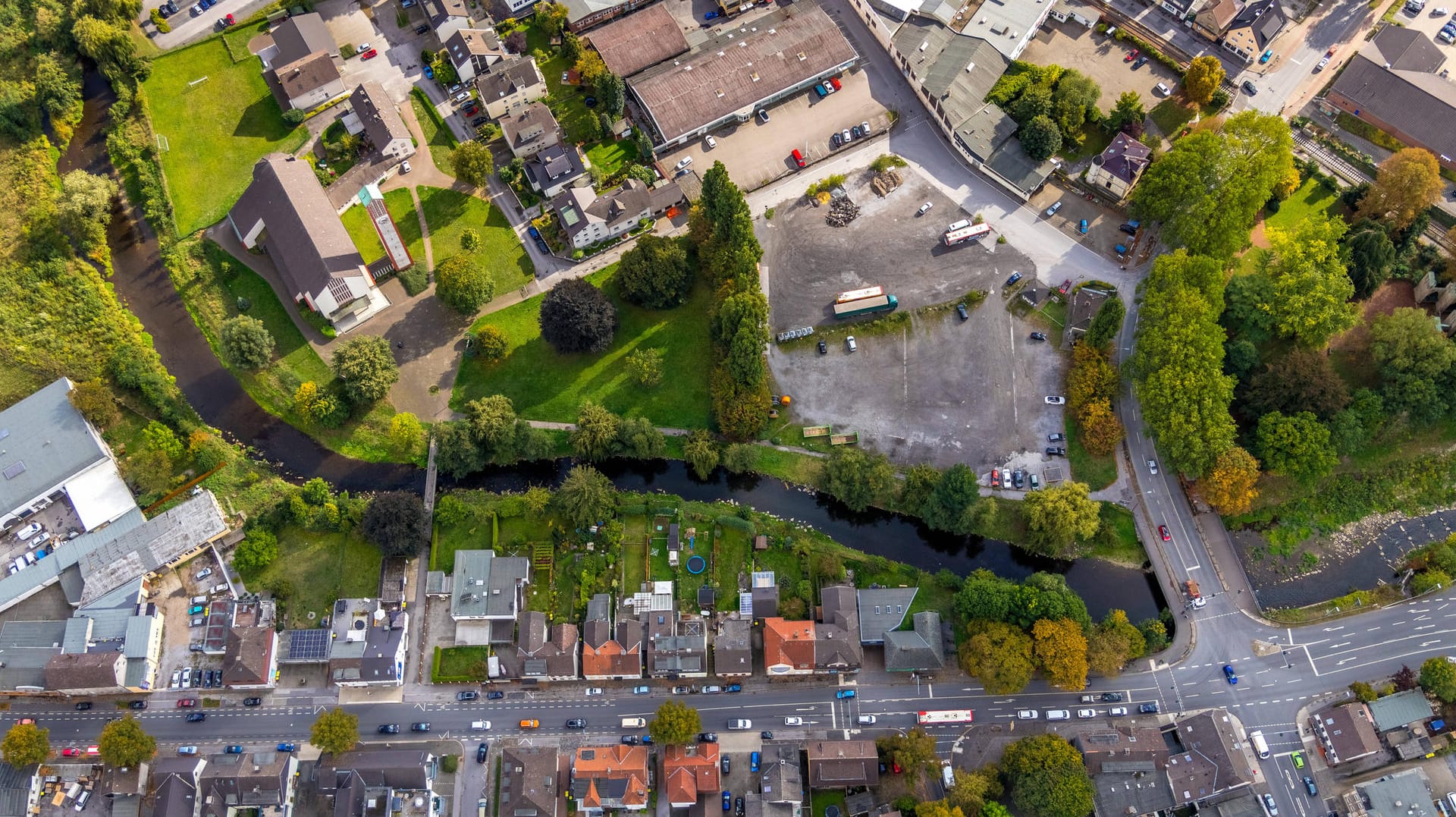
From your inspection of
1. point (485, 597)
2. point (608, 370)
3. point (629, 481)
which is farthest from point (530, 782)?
point (608, 370)

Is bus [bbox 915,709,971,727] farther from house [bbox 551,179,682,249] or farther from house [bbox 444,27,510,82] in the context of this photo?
house [bbox 444,27,510,82]

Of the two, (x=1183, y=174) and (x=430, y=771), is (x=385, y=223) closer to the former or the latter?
(x=430, y=771)

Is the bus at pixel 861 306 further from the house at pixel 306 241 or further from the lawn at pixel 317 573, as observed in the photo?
the lawn at pixel 317 573

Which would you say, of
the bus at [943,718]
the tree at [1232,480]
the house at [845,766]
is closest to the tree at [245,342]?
the house at [845,766]

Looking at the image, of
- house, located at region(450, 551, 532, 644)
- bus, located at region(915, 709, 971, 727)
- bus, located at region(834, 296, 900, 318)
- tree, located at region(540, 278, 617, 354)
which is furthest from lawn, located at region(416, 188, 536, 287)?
bus, located at region(915, 709, 971, 727)

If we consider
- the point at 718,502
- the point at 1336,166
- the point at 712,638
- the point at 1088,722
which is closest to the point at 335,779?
the point at 712,638

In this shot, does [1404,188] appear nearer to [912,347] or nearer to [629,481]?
[912,347]

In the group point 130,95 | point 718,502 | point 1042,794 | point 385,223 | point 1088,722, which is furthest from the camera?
point 130,95
